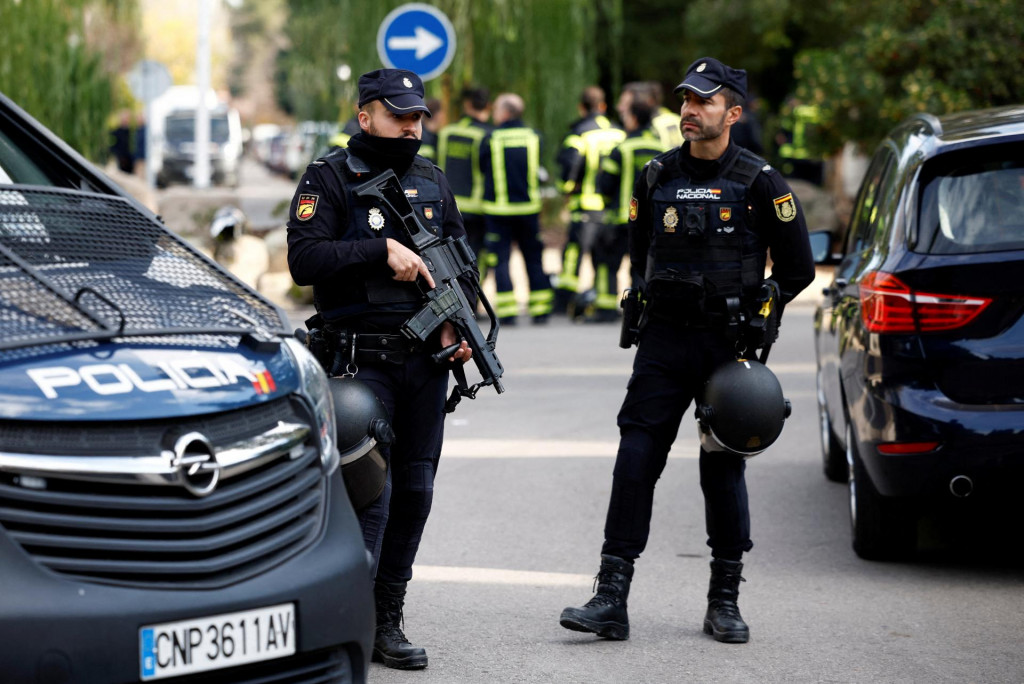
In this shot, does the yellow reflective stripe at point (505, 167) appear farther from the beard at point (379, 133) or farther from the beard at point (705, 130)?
the beard at point (379, 133)

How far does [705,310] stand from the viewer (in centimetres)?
554

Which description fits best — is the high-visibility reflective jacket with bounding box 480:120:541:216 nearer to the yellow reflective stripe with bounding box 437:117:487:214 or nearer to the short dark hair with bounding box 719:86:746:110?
the yellow reflective stripe with bounding box 437:117:487:214

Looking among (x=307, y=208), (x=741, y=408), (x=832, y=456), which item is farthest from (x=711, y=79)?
(x=832, y=456)

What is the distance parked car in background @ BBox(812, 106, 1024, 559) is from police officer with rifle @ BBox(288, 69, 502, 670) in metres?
1.69

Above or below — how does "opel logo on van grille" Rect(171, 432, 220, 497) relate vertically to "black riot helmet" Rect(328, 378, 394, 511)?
above

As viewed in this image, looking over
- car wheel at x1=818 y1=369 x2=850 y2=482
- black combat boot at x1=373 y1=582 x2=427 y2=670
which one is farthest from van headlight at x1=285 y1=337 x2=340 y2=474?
car wheel at x1=818 y1=369 x2=850 y2=482

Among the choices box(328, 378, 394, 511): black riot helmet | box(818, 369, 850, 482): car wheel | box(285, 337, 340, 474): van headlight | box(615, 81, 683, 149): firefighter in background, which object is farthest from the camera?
box(615, 81, 683, 149): firefighter in background

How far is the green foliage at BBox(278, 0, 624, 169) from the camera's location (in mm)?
21172

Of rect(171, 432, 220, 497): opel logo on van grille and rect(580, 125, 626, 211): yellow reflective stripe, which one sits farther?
rect(580, 125, 626, 211): yellow reflective stripe

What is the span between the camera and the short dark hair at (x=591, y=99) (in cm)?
1642

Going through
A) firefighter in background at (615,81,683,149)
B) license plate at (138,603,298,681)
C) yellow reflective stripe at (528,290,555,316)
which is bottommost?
yellow reflective stripe at (528,290,555,316)

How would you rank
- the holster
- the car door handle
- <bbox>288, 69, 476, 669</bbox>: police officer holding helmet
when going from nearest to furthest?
<bbox>288, 69, 476, 669</bbox>: police officer holding helmet
the holster
the car door handle

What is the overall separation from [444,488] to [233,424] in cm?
474

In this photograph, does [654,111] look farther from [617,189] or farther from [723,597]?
[723,597]
